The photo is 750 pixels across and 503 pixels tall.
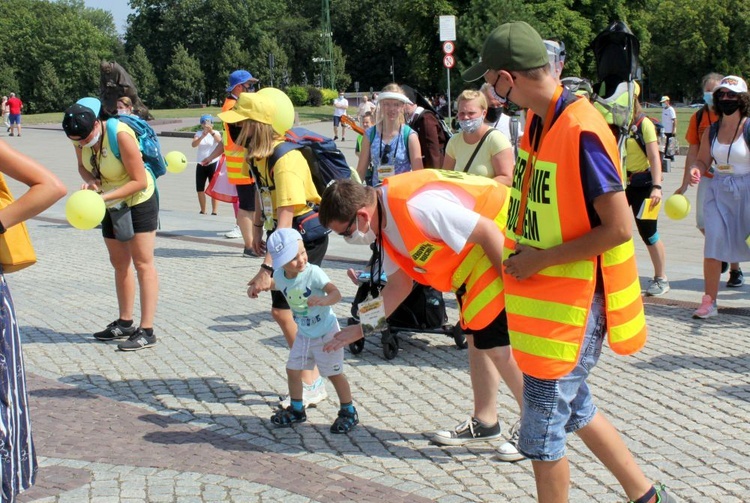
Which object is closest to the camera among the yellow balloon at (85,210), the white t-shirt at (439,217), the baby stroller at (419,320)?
the white t-shirt at (439,217)

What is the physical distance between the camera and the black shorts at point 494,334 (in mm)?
4422

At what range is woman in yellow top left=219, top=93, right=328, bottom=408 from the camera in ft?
17.6

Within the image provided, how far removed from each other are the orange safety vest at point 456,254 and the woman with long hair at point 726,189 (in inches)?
145

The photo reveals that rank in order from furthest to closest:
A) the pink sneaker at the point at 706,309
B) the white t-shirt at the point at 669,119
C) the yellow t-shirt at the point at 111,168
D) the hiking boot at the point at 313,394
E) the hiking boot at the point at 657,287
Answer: the white t-shirt at the point at 669,119 → the hiking boot at the point at 657,287 → the pink sneaker at the point at 706,309 → the yellow t-shirt at the point at 111,168 → the hiking boot at the point at 313,394

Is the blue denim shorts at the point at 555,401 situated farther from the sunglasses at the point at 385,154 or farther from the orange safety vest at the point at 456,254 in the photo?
the sunglasses at the point at 385,154

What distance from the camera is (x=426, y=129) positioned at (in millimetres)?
8094

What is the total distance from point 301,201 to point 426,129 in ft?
9.59

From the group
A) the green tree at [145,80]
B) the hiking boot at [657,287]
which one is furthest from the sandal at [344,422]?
the green tree at [145,80]

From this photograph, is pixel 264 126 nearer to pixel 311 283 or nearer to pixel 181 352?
pixel 311 283

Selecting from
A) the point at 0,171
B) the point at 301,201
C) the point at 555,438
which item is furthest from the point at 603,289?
the point at 301,201

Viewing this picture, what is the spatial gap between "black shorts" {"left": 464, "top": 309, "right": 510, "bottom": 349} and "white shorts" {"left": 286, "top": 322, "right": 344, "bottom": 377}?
0.91 meters

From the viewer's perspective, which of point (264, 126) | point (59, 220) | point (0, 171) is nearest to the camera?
point (0, 171)

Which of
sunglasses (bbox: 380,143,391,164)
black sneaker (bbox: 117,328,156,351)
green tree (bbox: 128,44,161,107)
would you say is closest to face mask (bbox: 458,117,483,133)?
sunglasses (bbox: 380,143,391,164)

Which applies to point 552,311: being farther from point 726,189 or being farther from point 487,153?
point 726,189
